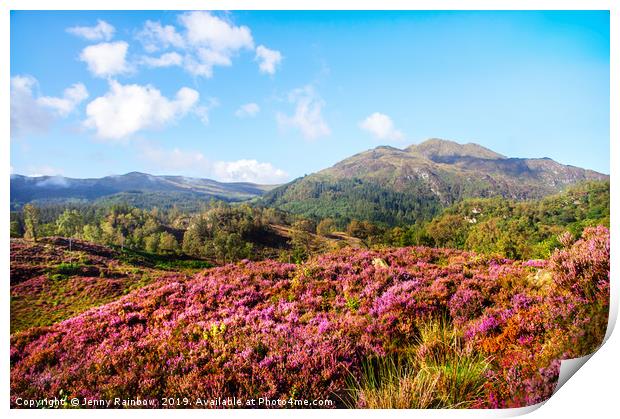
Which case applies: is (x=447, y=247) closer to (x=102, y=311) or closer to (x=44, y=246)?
(x=102, y=311)

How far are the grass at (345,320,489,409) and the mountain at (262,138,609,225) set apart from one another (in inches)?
94.8

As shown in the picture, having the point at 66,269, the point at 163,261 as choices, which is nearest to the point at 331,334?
the point at 163,261

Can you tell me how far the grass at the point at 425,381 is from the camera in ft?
15.8

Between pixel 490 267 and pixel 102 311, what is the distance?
6571 millimetres

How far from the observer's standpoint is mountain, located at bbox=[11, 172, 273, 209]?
5.57 meters

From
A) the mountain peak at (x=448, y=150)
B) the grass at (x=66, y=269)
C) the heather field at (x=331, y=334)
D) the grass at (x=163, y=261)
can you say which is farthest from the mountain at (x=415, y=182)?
the grass at (x=66, y=269)

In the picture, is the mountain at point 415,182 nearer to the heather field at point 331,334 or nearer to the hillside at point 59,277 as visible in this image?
the heather field at point 331,334

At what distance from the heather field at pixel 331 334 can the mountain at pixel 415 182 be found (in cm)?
88

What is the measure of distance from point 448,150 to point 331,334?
400cm

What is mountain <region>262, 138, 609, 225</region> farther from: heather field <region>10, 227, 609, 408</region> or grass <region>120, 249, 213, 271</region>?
grass <region>120, 249, 213, 271</region>

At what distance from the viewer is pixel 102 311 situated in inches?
217

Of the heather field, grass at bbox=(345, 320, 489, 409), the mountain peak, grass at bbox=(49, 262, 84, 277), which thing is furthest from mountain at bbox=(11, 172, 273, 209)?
grass at bbox=(345, 320, 489, 409)

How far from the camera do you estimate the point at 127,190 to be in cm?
585

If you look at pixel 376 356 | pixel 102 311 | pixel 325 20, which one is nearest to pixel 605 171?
pixel 376 356
